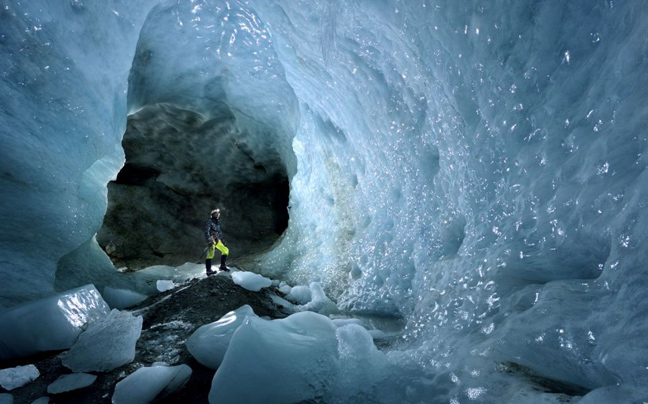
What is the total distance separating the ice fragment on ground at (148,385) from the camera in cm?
214

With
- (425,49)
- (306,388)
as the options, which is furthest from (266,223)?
(306,388)

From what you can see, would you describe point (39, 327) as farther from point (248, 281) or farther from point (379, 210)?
point (379, 210)

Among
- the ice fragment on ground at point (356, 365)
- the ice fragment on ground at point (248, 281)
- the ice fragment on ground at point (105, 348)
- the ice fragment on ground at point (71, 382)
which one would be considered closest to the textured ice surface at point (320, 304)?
the ice fragment on ground at point (248, 281)

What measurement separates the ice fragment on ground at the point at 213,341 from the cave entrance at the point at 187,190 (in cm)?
718

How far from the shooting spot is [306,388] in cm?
199

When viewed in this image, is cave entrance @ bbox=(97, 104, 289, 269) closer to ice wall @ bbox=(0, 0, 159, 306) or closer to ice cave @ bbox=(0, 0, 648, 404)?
ice cave @ bbox=(0, 0, 648, 404)

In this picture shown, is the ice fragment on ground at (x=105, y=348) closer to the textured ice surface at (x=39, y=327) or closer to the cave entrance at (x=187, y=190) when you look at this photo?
the textured ice surface at (x=39, y=327)

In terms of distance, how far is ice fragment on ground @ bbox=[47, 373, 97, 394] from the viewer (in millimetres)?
2281

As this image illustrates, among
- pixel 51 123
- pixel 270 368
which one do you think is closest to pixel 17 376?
pixel 270 368

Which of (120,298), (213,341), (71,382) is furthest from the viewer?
(120,298)

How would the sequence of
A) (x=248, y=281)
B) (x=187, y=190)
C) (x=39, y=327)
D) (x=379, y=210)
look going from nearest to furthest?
1. (x=39, y=327)
2. (x=379, y=210)
3. (x=248, y=281)
4. (x=187, y=190)

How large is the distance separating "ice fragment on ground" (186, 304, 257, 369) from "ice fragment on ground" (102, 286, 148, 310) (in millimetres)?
2212

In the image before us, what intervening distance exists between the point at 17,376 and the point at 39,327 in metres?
0.57

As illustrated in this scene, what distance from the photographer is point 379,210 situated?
4.64 meters
